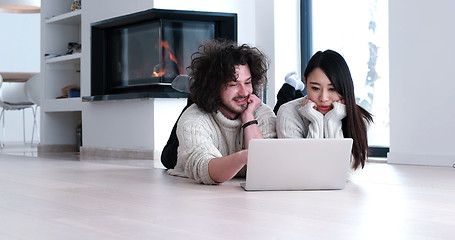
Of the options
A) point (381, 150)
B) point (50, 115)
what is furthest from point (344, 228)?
point (50, 115)

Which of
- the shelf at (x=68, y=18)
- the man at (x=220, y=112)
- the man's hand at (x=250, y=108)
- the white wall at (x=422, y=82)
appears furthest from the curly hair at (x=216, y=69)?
the shelf at (x=68, y=18)

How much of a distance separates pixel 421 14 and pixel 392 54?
0.29 m

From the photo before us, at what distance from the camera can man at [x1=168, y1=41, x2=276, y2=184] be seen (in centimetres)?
245

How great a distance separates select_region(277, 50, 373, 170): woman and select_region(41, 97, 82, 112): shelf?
320 centimetres

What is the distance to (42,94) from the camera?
588 cm

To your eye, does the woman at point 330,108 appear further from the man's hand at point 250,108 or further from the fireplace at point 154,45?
the fireplace at point 154,45

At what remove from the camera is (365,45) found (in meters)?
4.48

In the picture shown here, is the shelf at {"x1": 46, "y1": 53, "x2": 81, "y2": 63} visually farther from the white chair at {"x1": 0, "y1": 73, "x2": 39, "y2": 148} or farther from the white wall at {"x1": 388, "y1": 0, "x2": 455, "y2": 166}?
the white wall at {"x1": 388, "y1": 0, "x2": 455, "y2": 166}

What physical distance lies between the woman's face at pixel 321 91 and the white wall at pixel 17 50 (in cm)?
690

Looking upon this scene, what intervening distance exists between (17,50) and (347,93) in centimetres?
714

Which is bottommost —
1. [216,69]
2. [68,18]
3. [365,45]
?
[216,69]

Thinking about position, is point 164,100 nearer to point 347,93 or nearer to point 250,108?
point 250,108

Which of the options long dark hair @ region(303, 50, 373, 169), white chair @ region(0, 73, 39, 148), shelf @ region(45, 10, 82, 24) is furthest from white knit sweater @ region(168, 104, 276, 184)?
white chair @ region(0, 73, 39, 148)

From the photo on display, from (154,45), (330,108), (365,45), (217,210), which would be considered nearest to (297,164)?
(330,108)
